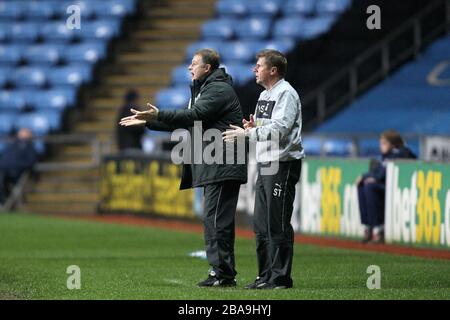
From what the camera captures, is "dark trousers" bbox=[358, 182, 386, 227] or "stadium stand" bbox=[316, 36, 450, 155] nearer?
"dark trousers" bbox=[358, 182, 386, 227]

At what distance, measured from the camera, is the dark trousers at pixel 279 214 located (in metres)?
10.4

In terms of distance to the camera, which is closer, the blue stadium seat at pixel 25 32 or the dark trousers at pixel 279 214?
the dark trousers at pixel 279 214

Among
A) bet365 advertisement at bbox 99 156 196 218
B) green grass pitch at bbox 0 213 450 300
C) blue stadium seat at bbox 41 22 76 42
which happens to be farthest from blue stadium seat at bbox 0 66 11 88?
green grass pitch at bbox 0 213 450 300

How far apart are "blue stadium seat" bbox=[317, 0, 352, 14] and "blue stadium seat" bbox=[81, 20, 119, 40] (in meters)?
5.25

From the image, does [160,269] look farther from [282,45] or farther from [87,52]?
[87,52]

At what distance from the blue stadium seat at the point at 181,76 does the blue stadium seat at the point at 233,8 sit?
7.08ft

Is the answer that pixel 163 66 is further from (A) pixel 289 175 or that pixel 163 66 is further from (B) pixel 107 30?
(A) pixel 289 175

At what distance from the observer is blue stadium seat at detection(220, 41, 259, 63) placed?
1051 inches

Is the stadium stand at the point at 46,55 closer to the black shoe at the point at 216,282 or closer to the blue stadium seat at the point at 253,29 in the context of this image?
the blue stadium seat at the point at 253,29

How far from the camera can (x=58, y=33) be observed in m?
29.7

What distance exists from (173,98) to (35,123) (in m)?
3.41

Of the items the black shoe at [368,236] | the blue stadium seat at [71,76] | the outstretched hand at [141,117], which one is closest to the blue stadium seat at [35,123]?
the blue stadium seat at [71,76]

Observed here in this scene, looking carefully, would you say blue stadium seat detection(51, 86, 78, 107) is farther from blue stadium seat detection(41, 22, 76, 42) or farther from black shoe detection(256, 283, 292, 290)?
black shoe detection(256, 283, 292, 290)

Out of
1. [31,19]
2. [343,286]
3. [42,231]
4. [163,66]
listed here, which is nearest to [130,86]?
[163,66]
